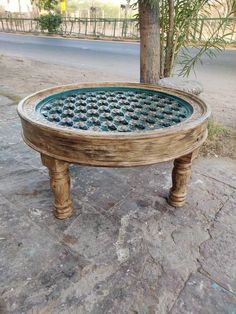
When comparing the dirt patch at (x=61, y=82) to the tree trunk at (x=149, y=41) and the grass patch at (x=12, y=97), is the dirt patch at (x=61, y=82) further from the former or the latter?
the tree trunk at (x=149, y=41)

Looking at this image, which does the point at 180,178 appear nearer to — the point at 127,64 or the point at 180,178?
the point at 180,178

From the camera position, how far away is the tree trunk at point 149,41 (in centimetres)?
261

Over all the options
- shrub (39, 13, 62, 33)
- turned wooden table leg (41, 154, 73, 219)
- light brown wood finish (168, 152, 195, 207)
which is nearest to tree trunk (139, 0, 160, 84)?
light brown wood finish (168, 152, 195, 207)

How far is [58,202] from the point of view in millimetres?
1689

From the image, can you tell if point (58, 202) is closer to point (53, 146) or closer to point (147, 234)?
point (53, 146)

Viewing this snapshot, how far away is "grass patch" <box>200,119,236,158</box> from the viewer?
267 centimetres

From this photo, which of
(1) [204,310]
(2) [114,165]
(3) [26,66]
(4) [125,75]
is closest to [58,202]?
(2) [114,165]

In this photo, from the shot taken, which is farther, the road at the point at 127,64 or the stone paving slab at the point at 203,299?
the road at the point at 127,64

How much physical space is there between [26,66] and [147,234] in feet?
22.2

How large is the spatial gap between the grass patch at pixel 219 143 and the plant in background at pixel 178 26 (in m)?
0.76

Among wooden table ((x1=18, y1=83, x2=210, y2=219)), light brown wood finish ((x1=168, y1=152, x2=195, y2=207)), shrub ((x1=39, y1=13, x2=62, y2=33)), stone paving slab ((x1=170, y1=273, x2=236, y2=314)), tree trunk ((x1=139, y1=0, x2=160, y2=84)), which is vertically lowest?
shrub ((x1=39, y1=13, x2=62, y2=33))

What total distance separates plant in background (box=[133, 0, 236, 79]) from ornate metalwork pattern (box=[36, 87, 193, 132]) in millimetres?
935

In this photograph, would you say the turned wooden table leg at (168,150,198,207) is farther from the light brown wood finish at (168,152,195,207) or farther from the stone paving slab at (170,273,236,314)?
the stone paving slab at (170,273,236,314)

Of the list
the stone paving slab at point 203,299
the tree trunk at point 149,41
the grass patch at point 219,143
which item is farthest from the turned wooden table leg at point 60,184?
the tree trunk at point 149,41
